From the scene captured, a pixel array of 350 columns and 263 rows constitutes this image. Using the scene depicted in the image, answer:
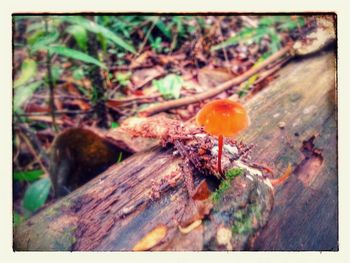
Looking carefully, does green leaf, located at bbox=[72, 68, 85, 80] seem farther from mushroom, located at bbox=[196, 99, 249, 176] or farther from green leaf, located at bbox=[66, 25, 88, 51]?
mushroom, located at bbox=[196, 99, 249, 176]

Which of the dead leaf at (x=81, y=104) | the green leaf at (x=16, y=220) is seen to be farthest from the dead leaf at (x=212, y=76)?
the green leaf at (x=16, y=220)

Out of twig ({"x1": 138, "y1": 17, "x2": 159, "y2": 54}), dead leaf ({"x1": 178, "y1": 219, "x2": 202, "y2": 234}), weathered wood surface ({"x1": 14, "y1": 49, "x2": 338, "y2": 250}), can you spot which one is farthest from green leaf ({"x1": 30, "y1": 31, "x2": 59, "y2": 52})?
dead leaf ({"x1": 178, "y1": 219, "x2": 202, "y2": 234})

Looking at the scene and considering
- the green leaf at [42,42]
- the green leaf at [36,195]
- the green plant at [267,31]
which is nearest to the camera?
the green leaf at [42,42]

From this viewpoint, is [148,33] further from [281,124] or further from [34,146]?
[281,124]

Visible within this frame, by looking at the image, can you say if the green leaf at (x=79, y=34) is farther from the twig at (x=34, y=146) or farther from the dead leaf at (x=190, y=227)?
the dead leaf at (x=190, y=227)

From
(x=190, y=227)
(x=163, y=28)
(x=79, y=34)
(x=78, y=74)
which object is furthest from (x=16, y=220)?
(x=163, y=28)

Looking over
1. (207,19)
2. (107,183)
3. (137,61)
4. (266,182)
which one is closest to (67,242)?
(107,183)
